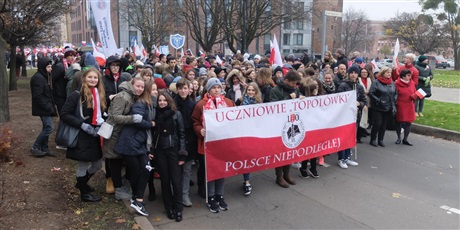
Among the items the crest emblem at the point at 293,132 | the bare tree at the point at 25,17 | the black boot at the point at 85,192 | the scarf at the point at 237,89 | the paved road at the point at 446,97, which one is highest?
the bare tree at the point at 25,17

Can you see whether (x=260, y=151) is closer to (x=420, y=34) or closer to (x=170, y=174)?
(x=170, y=174)

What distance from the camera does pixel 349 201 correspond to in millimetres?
5531

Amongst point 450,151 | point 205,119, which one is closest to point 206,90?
point 205,119

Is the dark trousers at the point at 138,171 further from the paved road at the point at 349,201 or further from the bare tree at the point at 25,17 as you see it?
the bare tree at the point at 25,17

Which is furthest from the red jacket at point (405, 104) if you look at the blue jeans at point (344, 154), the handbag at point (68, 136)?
the handbag at point (68, 136)

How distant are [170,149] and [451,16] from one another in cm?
5078

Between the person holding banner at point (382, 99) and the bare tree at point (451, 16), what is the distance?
139 ft

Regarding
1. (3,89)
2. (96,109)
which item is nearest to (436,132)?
(96,109)

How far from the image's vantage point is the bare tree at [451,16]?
45.0m

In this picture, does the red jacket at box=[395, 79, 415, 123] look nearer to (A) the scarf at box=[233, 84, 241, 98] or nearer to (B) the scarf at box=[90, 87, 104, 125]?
(A) the scarf at box=[233, 84, 241, 98]

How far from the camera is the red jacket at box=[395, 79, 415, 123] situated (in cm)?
867

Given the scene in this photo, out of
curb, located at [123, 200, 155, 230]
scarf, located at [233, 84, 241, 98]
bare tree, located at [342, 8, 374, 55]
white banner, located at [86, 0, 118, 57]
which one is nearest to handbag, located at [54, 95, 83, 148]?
curb, located at [123, 200, 155, 230]

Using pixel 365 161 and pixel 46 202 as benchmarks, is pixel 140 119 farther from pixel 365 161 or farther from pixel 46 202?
pixel 365 161

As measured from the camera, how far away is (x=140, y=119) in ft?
15.1
